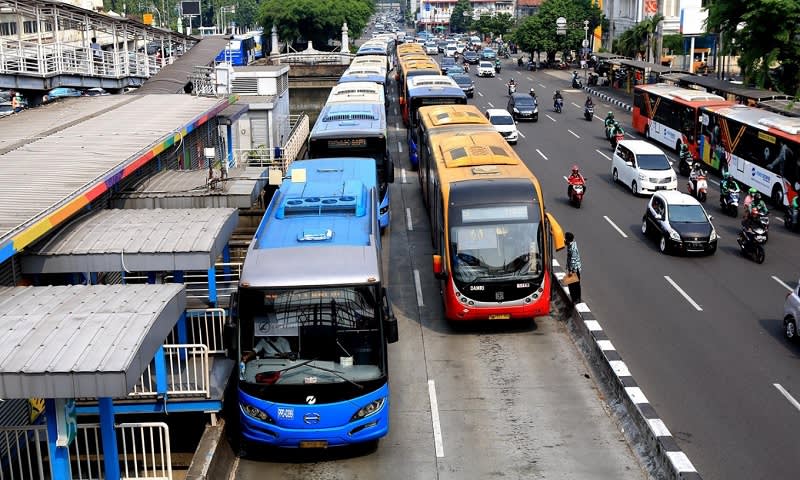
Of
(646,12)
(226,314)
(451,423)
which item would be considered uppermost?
(646,12)

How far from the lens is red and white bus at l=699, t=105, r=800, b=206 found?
2808 cm

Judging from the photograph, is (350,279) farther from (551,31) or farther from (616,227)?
(551,31)

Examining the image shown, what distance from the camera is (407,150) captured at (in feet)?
135

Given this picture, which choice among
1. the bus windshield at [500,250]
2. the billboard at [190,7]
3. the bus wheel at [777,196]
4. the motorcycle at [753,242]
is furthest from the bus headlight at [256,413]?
the billboard at [190,7]

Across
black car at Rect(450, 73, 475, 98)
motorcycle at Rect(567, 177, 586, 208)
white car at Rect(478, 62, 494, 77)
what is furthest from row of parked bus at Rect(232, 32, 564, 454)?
white car at Rect(478, 62, 494, 77)

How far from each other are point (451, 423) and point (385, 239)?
473 inches

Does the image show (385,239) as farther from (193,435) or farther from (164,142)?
(193,435)

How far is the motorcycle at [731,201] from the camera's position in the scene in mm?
28109

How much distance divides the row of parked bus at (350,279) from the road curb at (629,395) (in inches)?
42.2

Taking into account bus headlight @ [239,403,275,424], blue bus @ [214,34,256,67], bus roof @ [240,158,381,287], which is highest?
blue bus @ [214,34,256,67]

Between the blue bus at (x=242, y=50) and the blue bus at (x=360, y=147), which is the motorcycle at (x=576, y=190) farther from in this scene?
the blue bus at (x=242, y=50)

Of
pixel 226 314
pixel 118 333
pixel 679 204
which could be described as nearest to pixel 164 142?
pixel 226 314

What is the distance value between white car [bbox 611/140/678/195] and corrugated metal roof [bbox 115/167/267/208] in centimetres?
1688

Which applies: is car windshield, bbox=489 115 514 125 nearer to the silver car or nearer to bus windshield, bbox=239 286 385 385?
the silver car
